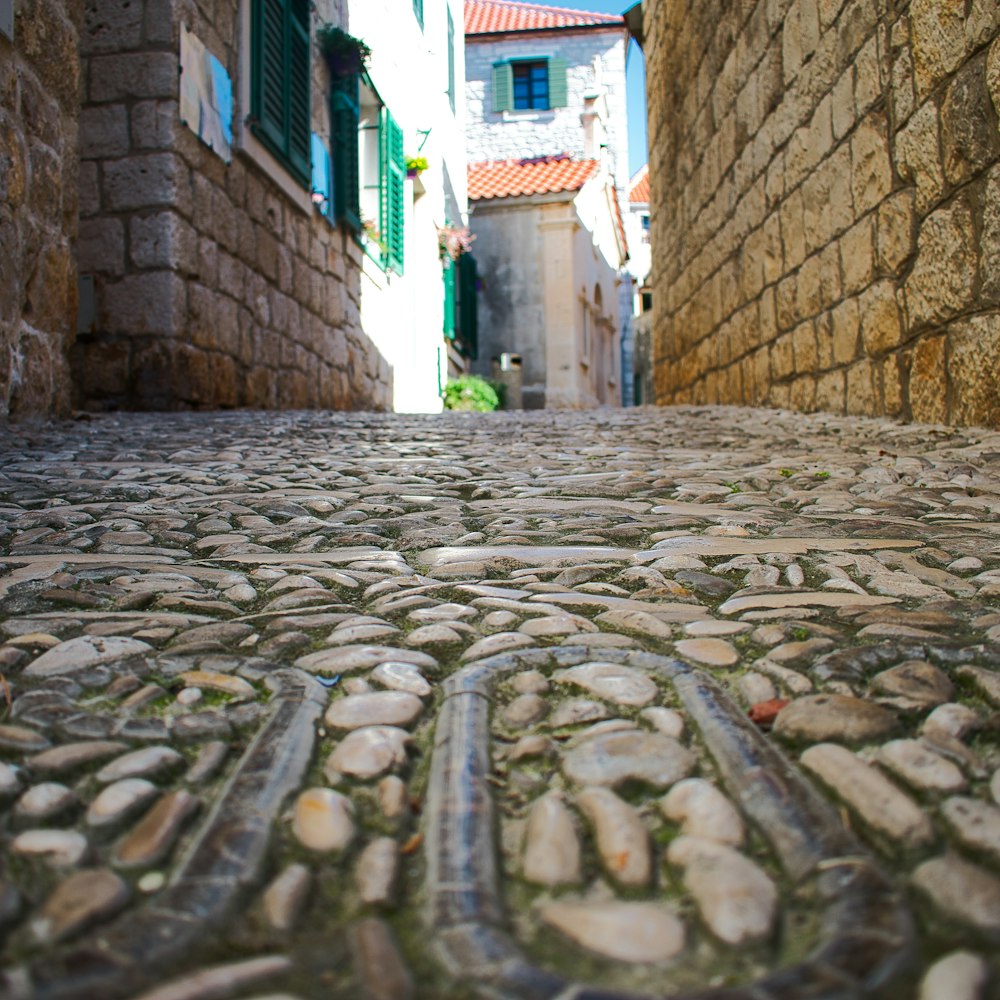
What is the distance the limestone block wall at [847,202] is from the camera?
126 inches

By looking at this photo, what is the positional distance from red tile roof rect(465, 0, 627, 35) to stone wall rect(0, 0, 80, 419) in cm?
1925

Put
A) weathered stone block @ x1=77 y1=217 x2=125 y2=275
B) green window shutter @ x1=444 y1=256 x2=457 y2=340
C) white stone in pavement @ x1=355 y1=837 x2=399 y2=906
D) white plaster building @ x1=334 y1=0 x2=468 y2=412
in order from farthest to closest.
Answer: green window shutter @ x1=444 y1=256 x2=457 y2=340 < white plaster building @ x1=334 y1=0 x2=468 y2=412 < weathered stone block @ x1=77 y1=217 x2=125 y2=275 < white stone in pavement @ x1=355 y1=837 x2=399 y2=906

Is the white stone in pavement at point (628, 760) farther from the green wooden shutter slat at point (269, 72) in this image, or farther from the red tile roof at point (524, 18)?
the red tile roof at point (524, 18)

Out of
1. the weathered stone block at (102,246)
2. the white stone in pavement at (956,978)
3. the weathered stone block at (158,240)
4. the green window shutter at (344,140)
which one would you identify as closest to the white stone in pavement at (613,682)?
the white stone in pavement at (956,978)

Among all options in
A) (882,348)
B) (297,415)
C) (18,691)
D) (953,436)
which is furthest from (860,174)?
(18,691)

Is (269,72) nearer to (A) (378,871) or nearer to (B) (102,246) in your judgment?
(B) (102,246)

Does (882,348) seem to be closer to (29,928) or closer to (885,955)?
(885,955)

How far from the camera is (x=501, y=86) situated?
21.5m

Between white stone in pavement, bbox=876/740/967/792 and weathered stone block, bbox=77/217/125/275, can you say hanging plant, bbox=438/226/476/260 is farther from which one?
white stone in pavement, bbox=876/740/967/792

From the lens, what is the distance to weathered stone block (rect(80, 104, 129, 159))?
5.70 meters

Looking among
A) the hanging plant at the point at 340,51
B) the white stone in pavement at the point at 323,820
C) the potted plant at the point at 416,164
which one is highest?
the hanging plant at the point at 340,51

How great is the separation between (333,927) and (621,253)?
25221mm

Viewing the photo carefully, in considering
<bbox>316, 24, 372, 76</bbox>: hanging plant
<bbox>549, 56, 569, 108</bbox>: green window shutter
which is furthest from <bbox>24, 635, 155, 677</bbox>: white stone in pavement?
<bbox>549, 56, 569, 108</bbox>: green window shutter

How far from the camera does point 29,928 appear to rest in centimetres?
74
